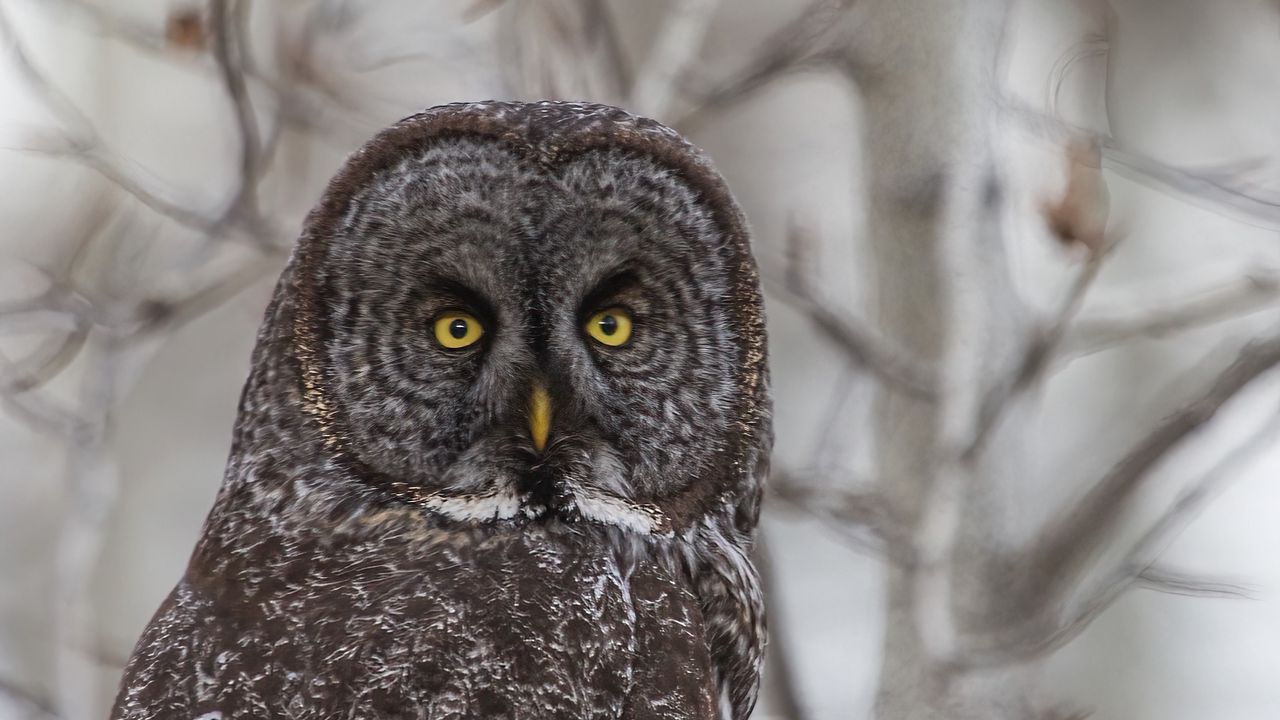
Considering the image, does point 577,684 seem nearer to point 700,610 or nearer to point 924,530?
point 700,610

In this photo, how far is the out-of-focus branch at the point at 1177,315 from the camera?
3881mm

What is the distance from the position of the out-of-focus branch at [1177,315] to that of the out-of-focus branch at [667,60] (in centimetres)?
136

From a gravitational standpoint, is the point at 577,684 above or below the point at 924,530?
below

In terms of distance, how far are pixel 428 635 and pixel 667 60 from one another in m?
2.44

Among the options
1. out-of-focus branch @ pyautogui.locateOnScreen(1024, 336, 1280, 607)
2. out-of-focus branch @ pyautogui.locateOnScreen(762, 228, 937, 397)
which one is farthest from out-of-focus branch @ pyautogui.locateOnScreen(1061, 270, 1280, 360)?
out-of-focus branch @ pyautogui.locateOnScreen(762, 228, 937, 397)

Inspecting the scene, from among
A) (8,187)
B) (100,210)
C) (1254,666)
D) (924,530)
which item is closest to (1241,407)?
(924,530)

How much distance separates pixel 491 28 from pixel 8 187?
2.26 meters

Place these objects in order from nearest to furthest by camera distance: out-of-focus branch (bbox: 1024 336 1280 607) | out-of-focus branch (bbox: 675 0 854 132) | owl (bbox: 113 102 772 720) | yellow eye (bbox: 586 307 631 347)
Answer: owl (bbox: 113 102 772 720) < yellow eye (bbox: 586 307 631 347) < out-of-focus branch (bbox: 1024 336 1280 607) < out-of-focus branch (bbox: 675 0 854 132)

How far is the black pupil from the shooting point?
247 cm

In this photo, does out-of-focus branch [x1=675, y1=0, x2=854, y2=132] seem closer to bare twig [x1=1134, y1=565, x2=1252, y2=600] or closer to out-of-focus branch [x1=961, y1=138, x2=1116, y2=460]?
out-of-focus branch [x1=961, y1=138, x2=1116, y2=460]

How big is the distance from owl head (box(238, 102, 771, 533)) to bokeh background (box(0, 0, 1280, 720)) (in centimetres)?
130

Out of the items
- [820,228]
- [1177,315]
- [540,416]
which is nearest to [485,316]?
[540,416]

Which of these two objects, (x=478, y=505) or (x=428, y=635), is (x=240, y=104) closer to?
(x=478, y=505)

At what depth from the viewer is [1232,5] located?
5645mm
